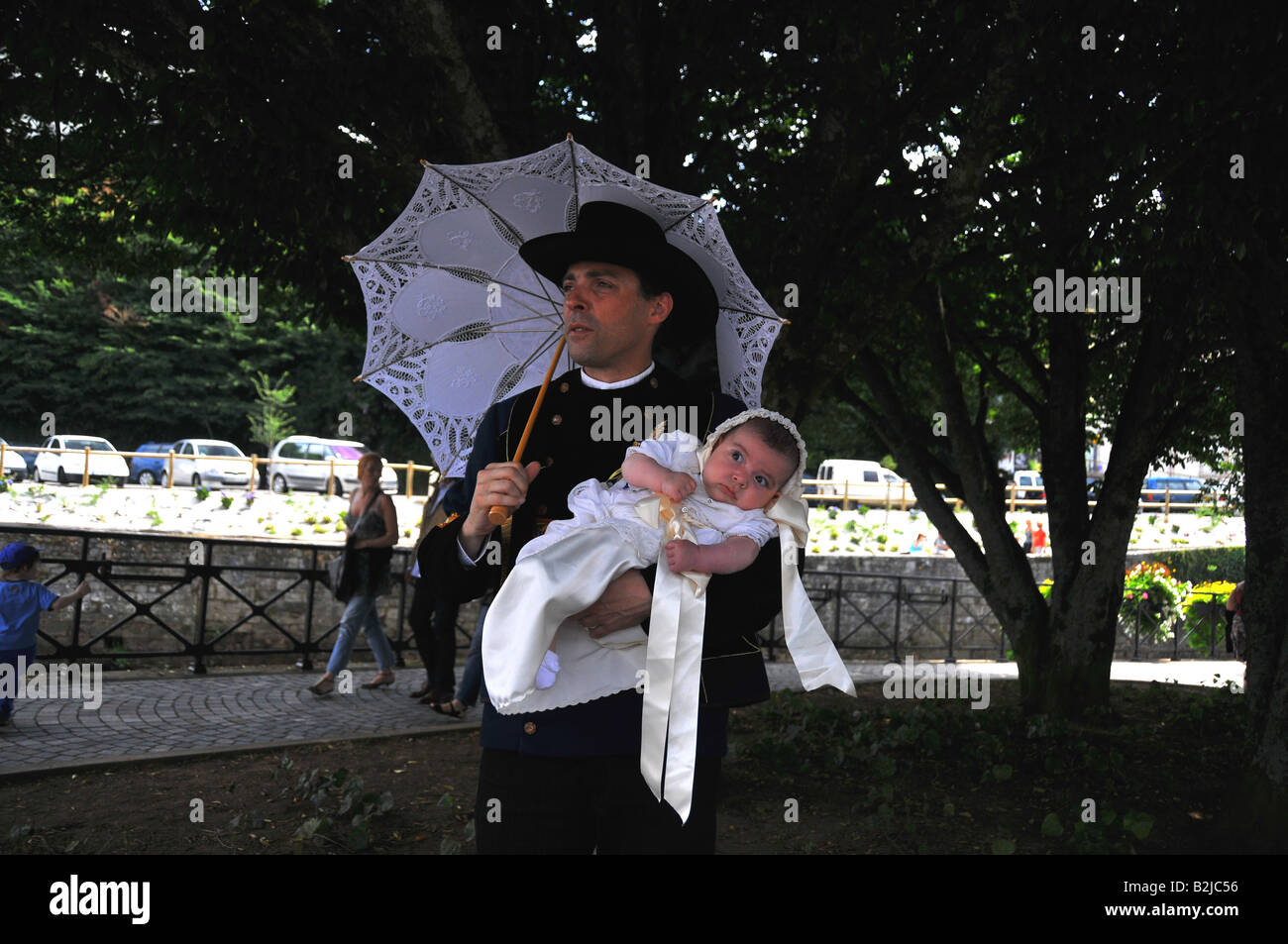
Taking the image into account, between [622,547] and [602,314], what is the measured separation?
65 cm

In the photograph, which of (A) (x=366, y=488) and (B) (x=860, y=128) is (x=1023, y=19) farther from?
(A) (x=366, y=488)

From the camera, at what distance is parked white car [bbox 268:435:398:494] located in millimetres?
28094

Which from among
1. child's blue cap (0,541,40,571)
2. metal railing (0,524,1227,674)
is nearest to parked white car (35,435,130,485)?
metal railing (0,524,1227,674)

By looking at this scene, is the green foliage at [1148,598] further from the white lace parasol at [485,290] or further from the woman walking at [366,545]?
the white lace parasol at [485,290]

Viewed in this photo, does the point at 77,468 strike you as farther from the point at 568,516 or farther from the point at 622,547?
the point at 622,547

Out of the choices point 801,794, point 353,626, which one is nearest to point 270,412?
point 353,626

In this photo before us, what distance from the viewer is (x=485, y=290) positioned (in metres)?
2.90

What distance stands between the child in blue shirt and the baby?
20.1 feet

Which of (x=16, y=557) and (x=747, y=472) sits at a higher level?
(x=747, y=472)

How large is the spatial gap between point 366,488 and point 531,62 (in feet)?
13.9

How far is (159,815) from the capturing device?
5.35 metres

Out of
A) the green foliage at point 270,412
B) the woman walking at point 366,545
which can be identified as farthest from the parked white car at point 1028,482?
the woman walking at point 366,545

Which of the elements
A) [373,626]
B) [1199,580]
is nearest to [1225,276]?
[373,626]

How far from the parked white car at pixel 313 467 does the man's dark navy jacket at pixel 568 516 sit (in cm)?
2357
